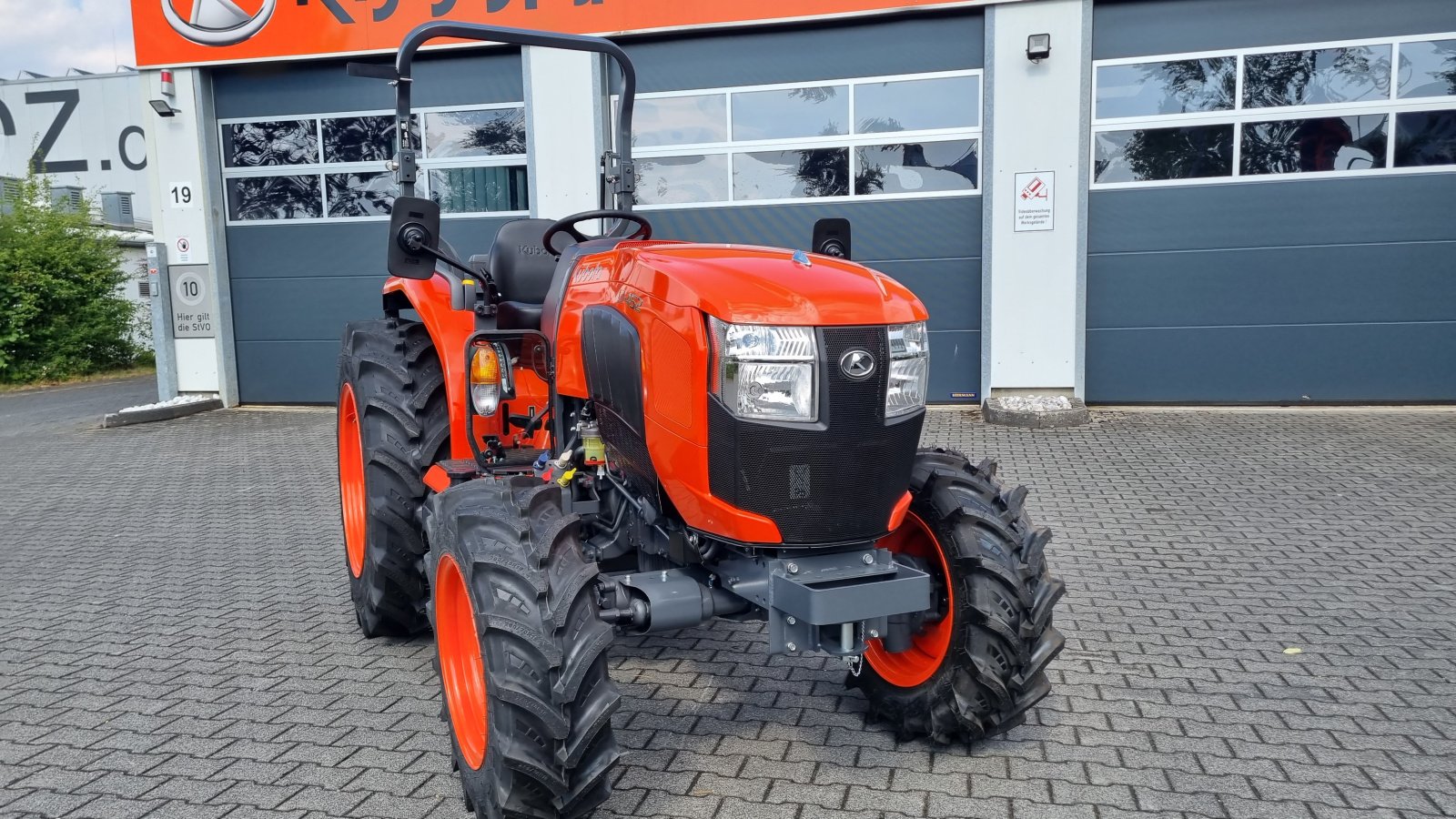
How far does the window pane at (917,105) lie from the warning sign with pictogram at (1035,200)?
2.33ft

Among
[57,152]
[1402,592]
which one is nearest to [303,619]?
[1402,592]

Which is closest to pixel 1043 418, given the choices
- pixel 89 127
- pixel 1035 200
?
pixel 1035 200

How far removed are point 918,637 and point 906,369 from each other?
33.6 inches

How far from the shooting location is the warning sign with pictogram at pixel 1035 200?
8.84 meters

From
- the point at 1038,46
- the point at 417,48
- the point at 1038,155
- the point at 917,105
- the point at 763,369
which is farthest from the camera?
the point at 917,105

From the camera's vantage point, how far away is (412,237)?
3.31 metres

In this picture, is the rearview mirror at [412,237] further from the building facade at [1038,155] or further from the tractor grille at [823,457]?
the building facade at [1038,155]

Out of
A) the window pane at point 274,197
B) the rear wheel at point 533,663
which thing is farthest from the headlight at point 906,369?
the window pane at point 274,197

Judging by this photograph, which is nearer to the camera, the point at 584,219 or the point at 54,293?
the point at 584,219

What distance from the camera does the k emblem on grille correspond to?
2576mm

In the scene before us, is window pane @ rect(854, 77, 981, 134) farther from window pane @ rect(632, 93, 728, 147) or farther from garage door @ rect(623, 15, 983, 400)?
window pane @ rect(632, 93, 728, 147)

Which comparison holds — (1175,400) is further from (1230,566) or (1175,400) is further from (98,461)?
(98,461)

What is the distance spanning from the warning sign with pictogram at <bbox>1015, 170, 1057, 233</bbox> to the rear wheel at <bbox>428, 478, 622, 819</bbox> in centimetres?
705

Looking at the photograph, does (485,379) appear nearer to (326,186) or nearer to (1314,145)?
(1314,145)
